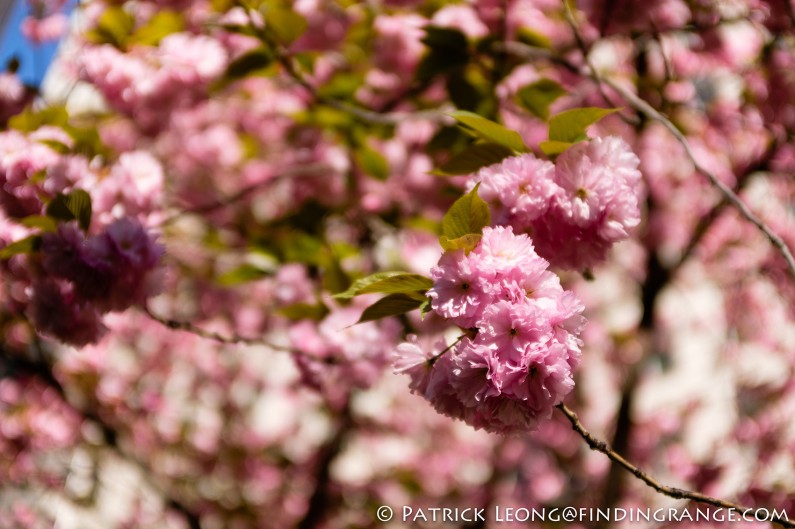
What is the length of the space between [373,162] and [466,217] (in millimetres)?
1240

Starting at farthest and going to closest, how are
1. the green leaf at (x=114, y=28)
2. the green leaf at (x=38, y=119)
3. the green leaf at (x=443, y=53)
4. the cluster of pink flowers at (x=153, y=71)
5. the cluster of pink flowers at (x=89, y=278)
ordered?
the cluster of pink flowers at (x=153, y=71) < the green leaf at (x=114, y=28) < the green leaf at (x=443, y=53) < the green leaf at (x=38, y=119) < the cluster of pink flowers at (x=89, y=278)

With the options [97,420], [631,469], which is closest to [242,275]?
[97,420]

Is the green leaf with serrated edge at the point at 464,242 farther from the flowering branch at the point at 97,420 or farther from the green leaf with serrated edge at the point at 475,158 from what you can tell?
the flowering branch at the point at 97,420

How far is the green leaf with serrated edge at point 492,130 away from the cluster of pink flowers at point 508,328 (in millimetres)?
180

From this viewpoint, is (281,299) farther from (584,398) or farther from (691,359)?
(691,359)

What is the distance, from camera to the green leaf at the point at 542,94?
1.47 m

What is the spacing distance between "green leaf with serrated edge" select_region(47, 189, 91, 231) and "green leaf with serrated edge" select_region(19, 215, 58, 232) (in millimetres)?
13

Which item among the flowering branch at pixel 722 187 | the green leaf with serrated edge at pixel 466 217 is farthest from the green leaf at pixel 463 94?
the green leaf with serrated edge at pixel 466 217

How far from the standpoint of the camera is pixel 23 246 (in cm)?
116

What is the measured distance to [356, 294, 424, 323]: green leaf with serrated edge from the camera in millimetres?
906

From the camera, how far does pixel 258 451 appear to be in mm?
4277

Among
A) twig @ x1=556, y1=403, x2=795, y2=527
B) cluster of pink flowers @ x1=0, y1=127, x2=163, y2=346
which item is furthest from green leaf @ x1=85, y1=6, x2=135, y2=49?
twig @ x1=556, y1=403, x2=795, y2=527

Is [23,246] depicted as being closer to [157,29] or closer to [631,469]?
[157,29]

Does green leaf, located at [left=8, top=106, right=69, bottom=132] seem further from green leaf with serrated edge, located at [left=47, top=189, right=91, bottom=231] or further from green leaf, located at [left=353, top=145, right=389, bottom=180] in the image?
green leaf, located at [left=353, top=145, right=389, bottom=180]
